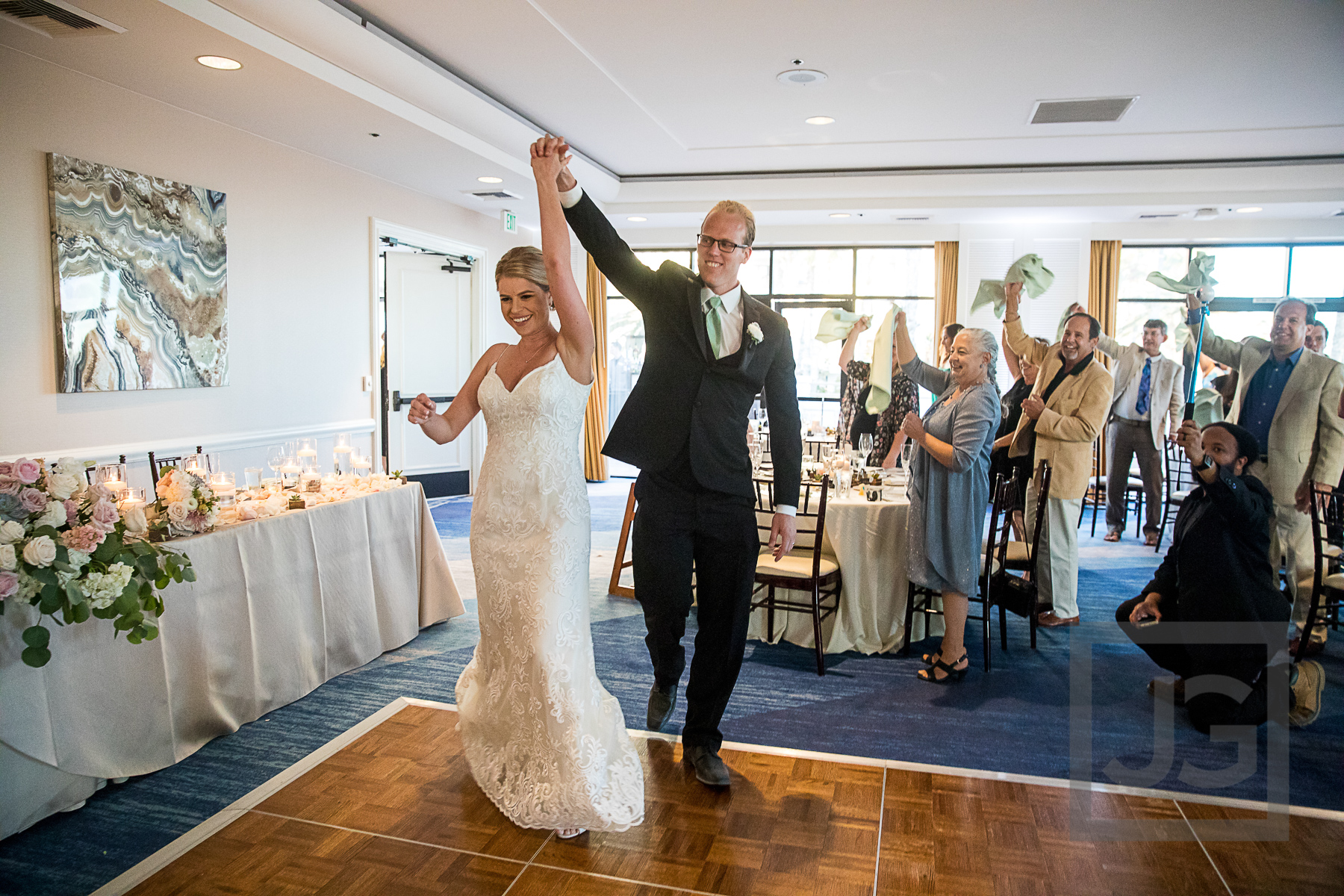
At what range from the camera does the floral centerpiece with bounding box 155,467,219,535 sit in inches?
123

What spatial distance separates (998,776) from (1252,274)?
914cm

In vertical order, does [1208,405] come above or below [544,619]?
above

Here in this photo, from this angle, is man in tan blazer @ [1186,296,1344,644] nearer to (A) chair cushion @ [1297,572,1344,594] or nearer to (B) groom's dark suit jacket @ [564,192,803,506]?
(A) chair cushion @ [1297,572,1344,594]

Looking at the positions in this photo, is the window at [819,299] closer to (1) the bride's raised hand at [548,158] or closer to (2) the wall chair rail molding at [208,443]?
(2) the wall chair rail molding at [208,443]

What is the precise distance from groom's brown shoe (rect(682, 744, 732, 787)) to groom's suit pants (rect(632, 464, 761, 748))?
2cm

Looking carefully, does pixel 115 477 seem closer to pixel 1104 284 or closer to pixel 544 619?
pixel 544 619

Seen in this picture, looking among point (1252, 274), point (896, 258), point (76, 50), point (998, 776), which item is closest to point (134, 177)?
point (76, 50)

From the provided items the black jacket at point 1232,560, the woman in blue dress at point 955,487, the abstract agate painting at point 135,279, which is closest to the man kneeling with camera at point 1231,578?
the black jacket at point 1232,560

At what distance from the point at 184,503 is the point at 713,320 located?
2.06 metres

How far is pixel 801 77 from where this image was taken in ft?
18.5

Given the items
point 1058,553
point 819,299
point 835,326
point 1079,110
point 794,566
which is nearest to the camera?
point 794,566

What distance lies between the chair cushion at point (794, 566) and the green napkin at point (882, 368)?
1.32 metres

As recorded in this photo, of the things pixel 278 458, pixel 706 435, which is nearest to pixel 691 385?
pixel 706 435

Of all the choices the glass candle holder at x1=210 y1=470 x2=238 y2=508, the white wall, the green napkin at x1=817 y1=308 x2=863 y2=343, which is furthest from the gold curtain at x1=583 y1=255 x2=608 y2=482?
the glass candle holder at x1=210 y1=470 x2=238 y2=508
